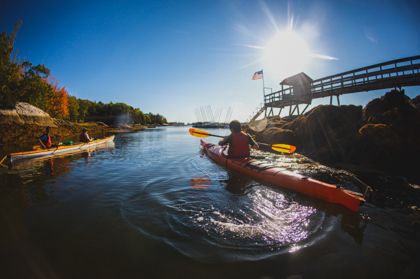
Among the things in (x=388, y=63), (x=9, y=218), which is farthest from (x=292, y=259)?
(x=388, y=63)

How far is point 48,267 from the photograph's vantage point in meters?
2.96

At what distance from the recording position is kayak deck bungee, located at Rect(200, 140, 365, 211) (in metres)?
4.64

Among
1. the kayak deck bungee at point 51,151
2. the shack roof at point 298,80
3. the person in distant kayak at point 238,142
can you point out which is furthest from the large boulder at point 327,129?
the kayak deck bungee at point 51,151

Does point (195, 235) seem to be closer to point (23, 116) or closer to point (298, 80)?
point (298, 80)

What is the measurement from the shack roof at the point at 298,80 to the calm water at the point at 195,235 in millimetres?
18414

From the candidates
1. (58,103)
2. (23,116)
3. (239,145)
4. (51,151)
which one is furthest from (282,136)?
(58,103)

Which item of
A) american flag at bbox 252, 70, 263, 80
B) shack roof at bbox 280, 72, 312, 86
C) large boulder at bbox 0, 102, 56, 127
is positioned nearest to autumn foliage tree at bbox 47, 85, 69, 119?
large boulder at bbox 0, 102, 56, 127

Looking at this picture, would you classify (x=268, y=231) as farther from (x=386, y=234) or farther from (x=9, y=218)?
(x=9, y=218)

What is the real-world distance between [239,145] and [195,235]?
211 inches

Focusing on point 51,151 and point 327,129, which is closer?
point 51,151

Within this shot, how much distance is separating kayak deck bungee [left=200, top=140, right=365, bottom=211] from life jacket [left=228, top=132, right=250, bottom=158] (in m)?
0.32

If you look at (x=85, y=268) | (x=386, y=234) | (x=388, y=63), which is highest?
(x=388, y=63)

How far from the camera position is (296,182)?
→ 590 cm

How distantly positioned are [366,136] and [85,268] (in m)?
11.9
